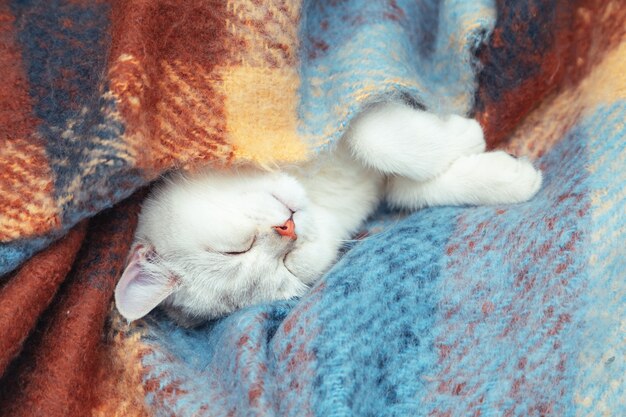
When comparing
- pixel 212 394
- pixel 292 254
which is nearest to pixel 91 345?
pixel 212 394

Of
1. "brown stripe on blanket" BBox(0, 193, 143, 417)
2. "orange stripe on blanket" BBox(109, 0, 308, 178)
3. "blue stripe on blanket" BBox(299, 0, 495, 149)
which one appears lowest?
"brown stripe on blanket" BBox(0, 193, 143, 417)

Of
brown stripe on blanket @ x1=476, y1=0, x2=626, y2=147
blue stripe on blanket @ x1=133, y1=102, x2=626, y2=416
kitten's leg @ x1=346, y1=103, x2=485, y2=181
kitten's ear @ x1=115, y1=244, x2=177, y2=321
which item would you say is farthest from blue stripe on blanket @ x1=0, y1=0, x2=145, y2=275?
brown stripe on blanket @ x1=476, y1=0, x2=626, y2=147

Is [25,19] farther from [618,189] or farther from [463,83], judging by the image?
[618,189]

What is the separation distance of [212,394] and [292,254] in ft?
1.01

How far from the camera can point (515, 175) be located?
103 cm

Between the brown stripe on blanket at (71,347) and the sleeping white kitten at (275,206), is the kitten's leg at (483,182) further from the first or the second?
the brown stripe on blanket at (71,347)

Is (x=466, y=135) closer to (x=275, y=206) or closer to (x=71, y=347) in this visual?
(x=275, y=206)

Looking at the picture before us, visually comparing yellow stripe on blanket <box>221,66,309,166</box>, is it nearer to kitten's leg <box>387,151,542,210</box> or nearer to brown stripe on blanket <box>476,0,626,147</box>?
kitten's leg <box>387,151,542,210</box>

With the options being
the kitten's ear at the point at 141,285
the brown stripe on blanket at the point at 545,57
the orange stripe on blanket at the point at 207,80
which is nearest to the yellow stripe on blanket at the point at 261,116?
the orange stripe on blanket at the point at 207,80

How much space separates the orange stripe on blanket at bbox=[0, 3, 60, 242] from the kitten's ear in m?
0.15

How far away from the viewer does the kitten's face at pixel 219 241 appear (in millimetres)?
992

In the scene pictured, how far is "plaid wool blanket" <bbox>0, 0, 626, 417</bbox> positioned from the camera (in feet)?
2.59

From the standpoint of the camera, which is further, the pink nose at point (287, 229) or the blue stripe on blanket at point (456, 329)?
the pink nose at point (287, 229)

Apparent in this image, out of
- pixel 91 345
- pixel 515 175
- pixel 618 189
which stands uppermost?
pixel 618 189
